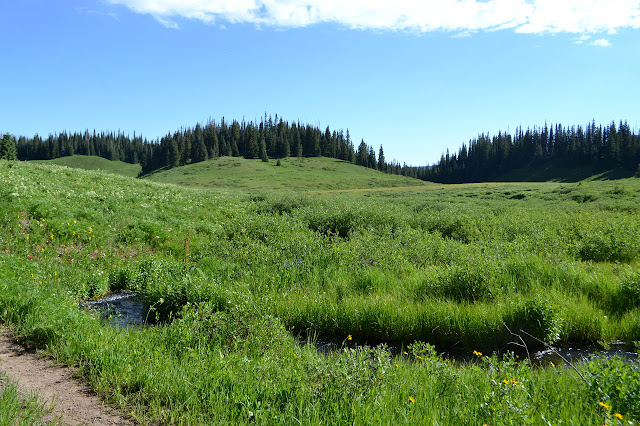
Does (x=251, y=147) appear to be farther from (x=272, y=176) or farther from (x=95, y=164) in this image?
(x=95, y=164)

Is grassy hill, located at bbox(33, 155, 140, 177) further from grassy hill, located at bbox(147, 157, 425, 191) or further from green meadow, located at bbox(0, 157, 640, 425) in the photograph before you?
green meadow, located at bbox(0, 157, 640, 425)

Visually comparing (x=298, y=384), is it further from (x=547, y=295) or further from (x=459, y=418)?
(x=547, y=295)

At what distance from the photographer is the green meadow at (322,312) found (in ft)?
15.2

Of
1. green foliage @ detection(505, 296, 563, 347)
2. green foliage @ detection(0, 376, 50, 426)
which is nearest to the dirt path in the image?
green foliage @ detection(0, 376, 50, 426)

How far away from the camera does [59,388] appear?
16.8 feet

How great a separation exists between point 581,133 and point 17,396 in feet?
607

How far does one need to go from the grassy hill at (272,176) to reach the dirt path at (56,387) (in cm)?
8007

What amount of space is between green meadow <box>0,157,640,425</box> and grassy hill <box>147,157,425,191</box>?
69.2 metres

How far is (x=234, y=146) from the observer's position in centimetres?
15375

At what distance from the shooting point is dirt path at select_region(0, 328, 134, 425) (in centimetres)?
445

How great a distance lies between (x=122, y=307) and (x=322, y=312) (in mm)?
5800

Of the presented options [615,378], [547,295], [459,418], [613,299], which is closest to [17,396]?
[459,418]

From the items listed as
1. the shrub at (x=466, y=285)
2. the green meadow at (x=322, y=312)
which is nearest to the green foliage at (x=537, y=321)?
the green meadow at (x=322, y=312)

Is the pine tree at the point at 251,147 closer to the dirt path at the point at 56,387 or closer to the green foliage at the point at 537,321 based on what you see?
the green foliage at the point at 537,321
